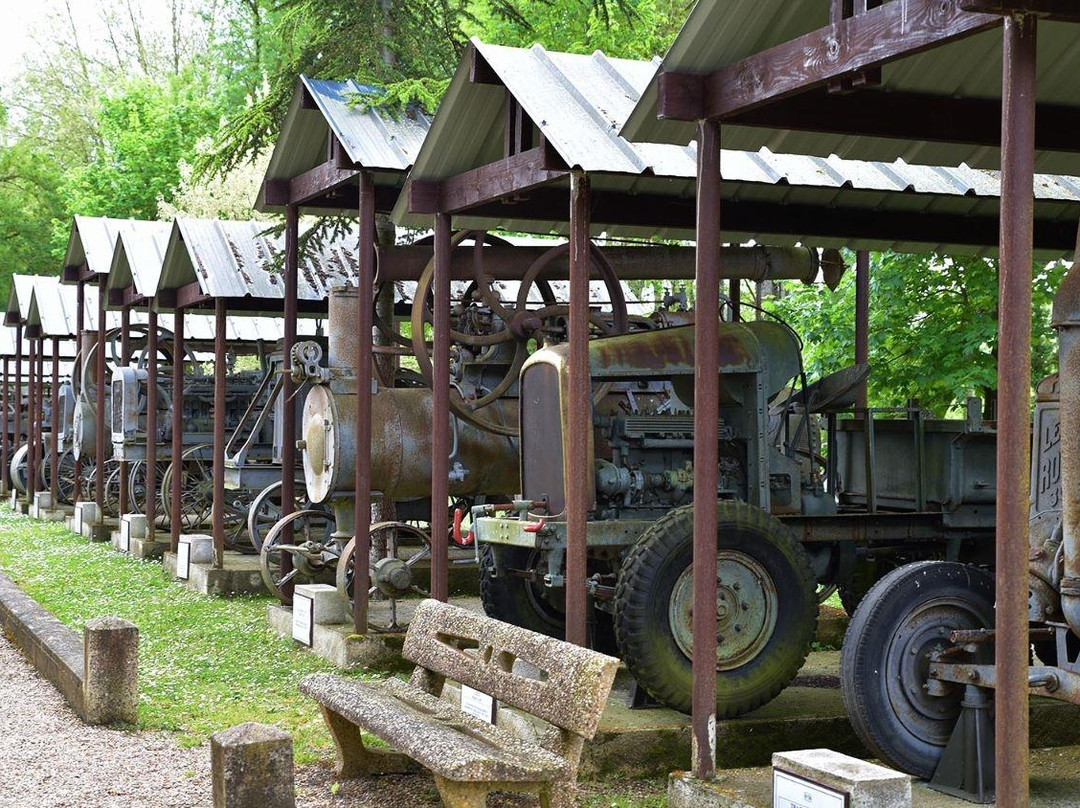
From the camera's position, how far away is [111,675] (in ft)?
27.2

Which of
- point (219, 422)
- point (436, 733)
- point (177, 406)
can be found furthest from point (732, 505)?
point (177, 406)

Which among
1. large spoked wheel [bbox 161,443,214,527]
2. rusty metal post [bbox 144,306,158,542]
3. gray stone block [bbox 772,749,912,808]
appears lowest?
gray stone block [bbox 772,749,912,808]

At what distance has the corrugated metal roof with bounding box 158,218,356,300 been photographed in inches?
554

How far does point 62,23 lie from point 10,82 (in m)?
2.55

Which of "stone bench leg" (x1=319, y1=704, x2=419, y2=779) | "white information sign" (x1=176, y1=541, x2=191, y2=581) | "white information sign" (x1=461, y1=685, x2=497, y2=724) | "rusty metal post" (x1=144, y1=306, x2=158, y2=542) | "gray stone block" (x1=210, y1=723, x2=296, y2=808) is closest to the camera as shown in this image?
"gray stone block" (x1=210, y1=723, x2=296, y2=808)

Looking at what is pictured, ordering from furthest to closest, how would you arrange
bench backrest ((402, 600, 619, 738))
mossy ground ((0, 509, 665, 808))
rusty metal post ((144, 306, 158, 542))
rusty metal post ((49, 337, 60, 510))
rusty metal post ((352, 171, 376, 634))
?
rusty metal post ((49, 337, 60, 510))
rusty metal post ((144, 306, 158, 542))
rusty metal post ((352, 171, 376, 634))
mossy ground ((0, 509, 665, 808))
bench backrest ((402, 600, 619, 738))

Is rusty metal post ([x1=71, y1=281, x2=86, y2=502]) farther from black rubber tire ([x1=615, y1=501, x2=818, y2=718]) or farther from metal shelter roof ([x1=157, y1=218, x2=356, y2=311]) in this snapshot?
black rubber tire ([x1=615, y1=501, x2=818, y2=718])

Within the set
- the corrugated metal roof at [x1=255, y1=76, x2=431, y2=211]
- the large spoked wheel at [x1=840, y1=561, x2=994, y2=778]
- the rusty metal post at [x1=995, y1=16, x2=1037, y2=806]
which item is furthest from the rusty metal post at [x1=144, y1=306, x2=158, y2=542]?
the rusty metal post at [x1=995, y1=16, x2=1037, y2=806]

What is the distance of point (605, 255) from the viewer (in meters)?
10.5

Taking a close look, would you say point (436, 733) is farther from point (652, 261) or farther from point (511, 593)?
point (652, 261)

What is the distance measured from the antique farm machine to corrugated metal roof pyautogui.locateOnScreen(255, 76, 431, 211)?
16.6 ft

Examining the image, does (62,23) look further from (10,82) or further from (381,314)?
(381,314)

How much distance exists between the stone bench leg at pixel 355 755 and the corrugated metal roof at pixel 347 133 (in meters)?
4.15

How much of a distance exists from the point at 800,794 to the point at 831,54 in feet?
8.64
